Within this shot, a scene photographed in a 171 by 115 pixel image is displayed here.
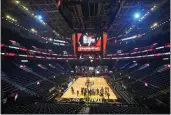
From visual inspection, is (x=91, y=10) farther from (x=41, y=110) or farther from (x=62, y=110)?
(x=41, y=110)

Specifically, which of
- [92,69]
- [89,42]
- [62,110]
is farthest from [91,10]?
[92,69]

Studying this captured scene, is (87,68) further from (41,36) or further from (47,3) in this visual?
(47,3)

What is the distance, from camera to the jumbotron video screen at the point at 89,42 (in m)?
12.7

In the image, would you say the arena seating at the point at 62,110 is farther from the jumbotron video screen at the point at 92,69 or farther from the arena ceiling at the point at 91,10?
the jumbotron video screen at the point at 92,69

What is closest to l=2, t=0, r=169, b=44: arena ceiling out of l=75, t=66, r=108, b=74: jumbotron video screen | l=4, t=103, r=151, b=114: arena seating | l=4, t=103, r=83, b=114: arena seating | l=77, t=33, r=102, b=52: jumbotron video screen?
l=77, t=33, r=102, b=52: jumbotron video screen

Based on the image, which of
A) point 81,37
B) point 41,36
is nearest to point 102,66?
point 41,36

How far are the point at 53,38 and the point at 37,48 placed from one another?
6.33 meters

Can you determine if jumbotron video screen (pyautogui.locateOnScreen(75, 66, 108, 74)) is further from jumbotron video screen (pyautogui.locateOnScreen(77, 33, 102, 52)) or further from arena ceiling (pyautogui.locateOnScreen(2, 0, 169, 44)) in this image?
jumbotron video screen (pyautogui.locateOnScreen(77, 33, 102, 52))

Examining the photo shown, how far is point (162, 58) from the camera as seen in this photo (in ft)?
65.8

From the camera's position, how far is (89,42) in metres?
12.8

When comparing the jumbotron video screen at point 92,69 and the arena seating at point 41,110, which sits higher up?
the jumbotron video screen at point 92,69

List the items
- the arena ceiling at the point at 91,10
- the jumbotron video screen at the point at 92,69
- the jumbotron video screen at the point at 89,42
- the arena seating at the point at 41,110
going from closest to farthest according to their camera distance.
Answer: the arena seating at the point at 41,110 → the jumbotron video screen at the point at 89,42 → the arena ceiling at the point at 91,10 → the jumbotron video screen at the point at 92,69

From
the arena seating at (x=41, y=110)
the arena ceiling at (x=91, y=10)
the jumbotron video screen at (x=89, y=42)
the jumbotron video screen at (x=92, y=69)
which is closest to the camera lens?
the arena seating at (x=41, y=110)

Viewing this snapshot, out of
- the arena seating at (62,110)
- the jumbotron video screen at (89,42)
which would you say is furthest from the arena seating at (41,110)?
the jumbotron video screen at (89,42)
